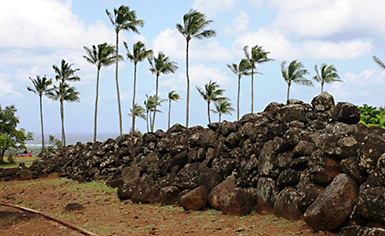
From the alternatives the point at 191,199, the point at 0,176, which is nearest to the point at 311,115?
the point at 191,199

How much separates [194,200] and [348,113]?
5.29 meters

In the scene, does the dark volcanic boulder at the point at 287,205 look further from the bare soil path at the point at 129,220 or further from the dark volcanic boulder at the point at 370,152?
the dark volcanic boulder at the point at 370,152

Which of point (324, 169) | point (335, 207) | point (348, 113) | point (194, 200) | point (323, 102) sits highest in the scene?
point (323, 102)

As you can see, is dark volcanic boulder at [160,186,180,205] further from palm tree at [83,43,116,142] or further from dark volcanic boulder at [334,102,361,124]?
palm tree at [83,43,116,142]

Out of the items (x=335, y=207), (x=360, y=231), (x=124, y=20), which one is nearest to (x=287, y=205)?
(x=335, y=207)

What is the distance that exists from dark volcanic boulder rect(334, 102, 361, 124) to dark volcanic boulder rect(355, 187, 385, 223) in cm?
311

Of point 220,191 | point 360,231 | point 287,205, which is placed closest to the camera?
point 360,231

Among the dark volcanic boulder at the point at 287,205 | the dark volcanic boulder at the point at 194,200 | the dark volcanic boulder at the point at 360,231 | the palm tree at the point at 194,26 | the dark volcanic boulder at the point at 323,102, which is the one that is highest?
the palm tree at the point at 194,26

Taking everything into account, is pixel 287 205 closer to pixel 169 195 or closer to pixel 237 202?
pixel 237 202

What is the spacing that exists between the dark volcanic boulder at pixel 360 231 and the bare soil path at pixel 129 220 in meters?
1.04

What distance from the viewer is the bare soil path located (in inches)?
376

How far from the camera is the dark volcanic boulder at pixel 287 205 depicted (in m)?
9.49

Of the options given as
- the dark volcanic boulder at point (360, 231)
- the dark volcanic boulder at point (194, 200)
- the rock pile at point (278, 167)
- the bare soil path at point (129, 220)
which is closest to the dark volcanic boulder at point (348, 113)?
the rock pile at point (278, 167)

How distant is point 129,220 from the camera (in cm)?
1195
